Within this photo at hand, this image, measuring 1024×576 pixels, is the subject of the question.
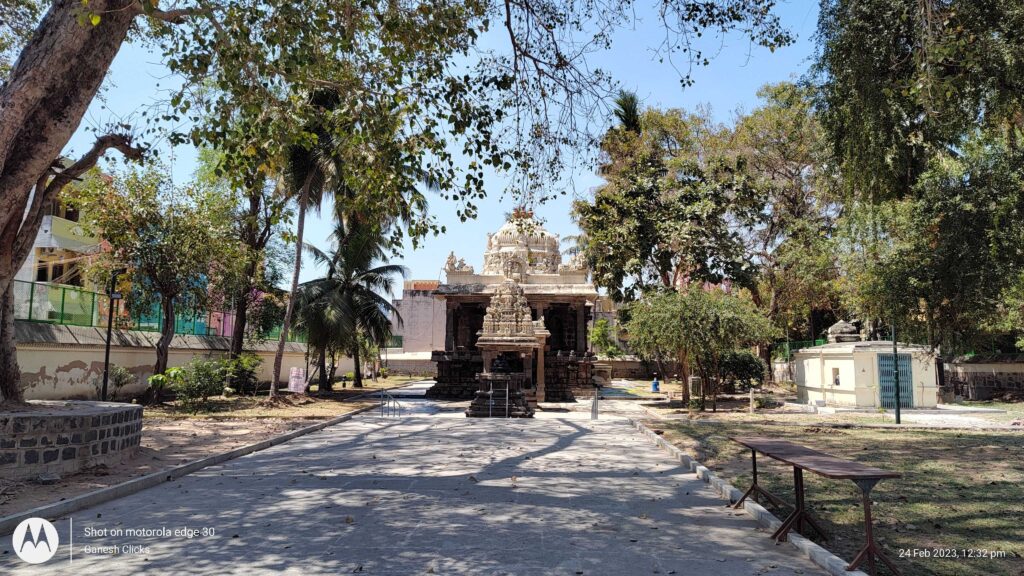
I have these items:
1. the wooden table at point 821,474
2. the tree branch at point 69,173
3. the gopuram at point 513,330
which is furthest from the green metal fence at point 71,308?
the wooden table at point 821,474

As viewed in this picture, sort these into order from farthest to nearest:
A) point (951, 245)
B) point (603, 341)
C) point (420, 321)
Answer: point (420, 321) → point (603, 341) → point (951, 245)

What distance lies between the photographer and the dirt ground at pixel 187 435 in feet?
25.2

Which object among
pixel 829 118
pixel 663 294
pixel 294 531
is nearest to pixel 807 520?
pixel 294 531

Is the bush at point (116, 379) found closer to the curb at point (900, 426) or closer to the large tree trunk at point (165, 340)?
the large tree trunk at point (165, 340)

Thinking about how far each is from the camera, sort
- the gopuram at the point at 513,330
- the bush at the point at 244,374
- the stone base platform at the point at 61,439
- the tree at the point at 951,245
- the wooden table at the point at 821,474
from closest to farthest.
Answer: the wooden table at the point at 821,474
the stone base platform at the point at 61,439
the tree at the point at 951,245
the bush at the point at 244,374
the gopuram at the point at 513,330

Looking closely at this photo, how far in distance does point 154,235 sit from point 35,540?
14.4 meters

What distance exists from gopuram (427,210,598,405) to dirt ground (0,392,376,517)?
5.20 m

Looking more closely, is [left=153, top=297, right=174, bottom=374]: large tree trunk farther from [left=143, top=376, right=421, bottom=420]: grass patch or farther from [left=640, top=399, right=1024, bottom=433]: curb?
[left=640, top=399, right=1024, bottom=433]: curb

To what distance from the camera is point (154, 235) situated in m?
18.6

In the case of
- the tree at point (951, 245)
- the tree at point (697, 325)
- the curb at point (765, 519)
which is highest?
the tree at point (951, 245)

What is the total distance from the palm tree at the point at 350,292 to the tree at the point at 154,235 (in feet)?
19.3

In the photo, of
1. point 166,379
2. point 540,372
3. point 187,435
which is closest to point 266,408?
point 166,379

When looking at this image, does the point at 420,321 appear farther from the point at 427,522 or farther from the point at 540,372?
the point at 427,522

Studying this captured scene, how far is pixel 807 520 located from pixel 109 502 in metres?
7.82
